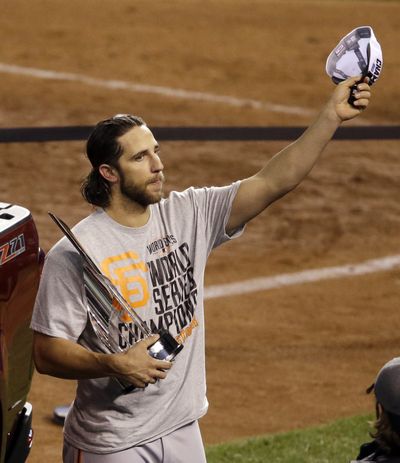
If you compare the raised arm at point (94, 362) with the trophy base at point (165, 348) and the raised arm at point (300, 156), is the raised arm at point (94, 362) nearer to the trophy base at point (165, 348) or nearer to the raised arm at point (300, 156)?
the trophy base at point (165, 348)

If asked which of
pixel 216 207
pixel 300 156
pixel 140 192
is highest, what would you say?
pixel 300 156

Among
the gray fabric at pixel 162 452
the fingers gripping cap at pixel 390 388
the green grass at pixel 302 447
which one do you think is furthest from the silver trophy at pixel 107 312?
the green grass at pixel 302 447

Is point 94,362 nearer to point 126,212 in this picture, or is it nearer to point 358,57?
point 126,212

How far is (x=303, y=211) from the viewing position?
11.0m

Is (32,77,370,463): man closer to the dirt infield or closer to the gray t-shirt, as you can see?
the gray t-shirt

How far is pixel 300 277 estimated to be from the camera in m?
9.55

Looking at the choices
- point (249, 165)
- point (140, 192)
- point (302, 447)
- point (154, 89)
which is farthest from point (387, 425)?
point (154, 89)

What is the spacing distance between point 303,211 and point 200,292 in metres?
6.78

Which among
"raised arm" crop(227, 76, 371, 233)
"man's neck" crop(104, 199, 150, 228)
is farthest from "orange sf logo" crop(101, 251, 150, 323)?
"raised arm" crop(227, 76, 371, 233)

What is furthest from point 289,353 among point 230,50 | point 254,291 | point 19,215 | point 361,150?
point 230,50

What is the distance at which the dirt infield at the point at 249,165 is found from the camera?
25.2ft

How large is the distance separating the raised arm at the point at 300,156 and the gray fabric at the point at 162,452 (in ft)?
2.44

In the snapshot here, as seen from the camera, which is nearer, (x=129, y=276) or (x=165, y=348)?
(x=165, y=348)

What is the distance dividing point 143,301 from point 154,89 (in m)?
10.4
